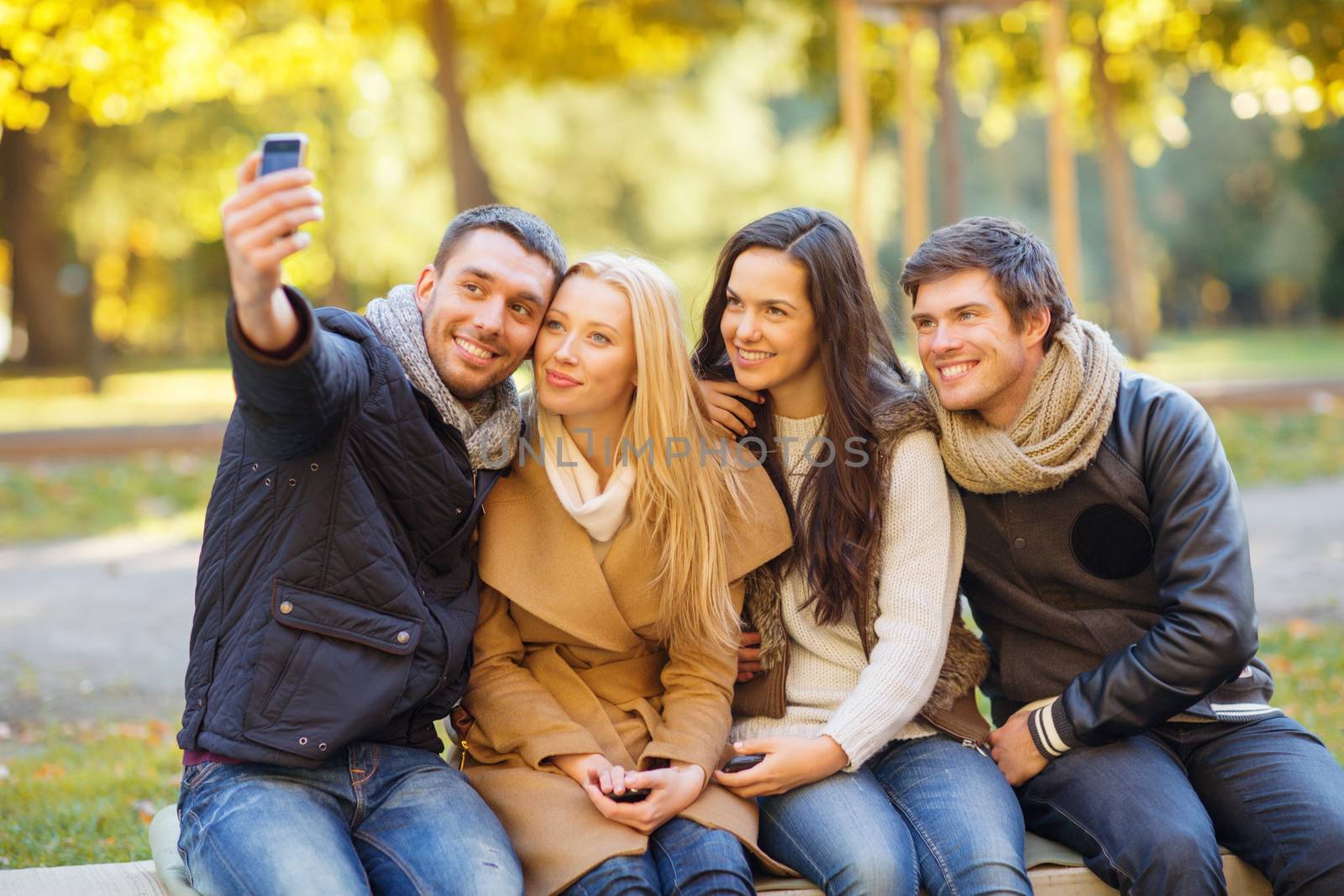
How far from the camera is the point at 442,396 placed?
2959 millimetres

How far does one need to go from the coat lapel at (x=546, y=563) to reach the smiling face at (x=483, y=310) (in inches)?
10.8

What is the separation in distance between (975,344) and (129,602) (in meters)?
5.76

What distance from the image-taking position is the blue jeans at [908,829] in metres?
2.70

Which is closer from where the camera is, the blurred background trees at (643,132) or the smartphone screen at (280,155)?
the smartphone screen at (280,155)

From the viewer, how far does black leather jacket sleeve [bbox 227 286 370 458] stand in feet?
8.18

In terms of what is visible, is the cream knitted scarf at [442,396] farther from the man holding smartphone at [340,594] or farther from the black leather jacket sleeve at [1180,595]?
the black leather jacket sleeve at [1180,595]

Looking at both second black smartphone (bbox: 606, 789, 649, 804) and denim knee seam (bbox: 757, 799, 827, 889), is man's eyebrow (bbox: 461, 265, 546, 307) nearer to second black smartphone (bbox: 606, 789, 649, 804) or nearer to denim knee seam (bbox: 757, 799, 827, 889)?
second black smartphone (bbox: 606, 789, 649, 804)

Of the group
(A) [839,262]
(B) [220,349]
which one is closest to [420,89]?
(A) [839,262]

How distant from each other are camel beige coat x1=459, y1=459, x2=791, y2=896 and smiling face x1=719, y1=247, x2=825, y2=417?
349 mm

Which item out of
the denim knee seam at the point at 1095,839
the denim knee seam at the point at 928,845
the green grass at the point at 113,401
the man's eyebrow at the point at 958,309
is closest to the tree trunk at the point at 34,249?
the green grass at the point at 113,401

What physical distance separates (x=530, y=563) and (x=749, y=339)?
80 cm

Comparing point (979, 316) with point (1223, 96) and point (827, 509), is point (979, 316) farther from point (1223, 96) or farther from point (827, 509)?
point (1223, 96)

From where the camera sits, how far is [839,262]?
130 inches

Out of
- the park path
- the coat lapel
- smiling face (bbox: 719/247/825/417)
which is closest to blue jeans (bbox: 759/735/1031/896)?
the coat lapel
